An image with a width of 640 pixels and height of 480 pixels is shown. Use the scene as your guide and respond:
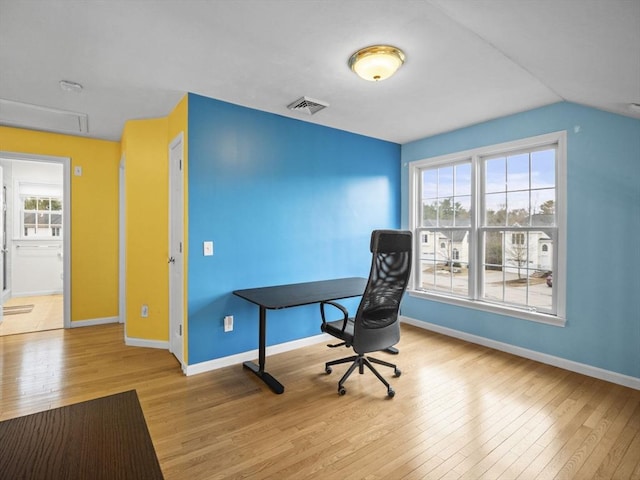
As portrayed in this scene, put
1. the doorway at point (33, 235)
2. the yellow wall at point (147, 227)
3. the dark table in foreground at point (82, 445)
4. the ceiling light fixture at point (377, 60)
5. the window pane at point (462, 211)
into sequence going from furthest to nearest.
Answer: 1. the doorway at point (33, 235)
2. the window pane at point (462, 211)
3. the yellow wall at point (147, 227)
4. the ceiling light fixture at point (377, 60)
5. the dark table in foreground at point (82, 445)

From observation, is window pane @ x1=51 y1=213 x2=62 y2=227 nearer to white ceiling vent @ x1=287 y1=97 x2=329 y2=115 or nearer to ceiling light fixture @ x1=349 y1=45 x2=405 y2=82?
white ceiling vent @ x1=287 y1=97 x2=329 y2=115

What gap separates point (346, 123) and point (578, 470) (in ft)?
11.7

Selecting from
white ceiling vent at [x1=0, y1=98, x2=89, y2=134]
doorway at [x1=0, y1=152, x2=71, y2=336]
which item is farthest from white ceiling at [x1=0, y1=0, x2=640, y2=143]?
doorway at [x1=0, y1=152, x2=71, y2=336]

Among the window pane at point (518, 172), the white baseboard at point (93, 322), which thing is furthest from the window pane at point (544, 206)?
the white baseboard at point (93, 322)

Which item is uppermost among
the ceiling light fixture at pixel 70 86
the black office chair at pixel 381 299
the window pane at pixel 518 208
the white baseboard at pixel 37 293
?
the ceiling light fixture at pixel 70 86

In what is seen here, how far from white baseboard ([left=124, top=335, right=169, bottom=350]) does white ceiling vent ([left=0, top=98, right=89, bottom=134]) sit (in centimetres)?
256

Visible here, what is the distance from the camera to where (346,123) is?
3.86m

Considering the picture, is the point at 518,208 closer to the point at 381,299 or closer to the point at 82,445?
the point at 381,299

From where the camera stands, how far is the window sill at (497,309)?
3.21m

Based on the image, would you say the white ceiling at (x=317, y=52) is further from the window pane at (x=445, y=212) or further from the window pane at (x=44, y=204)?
the window pane at (x=44, y=204)

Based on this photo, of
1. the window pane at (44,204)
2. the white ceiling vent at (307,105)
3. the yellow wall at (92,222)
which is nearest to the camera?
the white ceiling vent at (307,105)

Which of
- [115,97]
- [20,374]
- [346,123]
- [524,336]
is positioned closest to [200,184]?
[115,97]

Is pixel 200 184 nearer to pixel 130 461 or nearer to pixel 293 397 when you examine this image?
pixel 293 397

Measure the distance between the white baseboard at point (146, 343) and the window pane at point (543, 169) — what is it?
4390 mm
